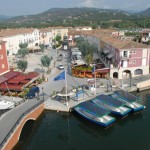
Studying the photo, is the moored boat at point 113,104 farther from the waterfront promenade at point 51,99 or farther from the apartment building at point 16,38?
the apartment building at point 16,38

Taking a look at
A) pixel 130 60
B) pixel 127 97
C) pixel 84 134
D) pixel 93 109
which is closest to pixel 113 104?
pixel 127 97

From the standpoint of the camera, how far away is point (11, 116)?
40.4 metres

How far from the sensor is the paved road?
35.3m

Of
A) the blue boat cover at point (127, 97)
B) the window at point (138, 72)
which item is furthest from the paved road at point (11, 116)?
the window at point (138, 72)

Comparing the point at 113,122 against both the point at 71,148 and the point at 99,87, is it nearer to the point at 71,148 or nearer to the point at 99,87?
the point at 71,148

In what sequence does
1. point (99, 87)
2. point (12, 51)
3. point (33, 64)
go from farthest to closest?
1. point (12, 51)
2. point (33, 64)
3. point (99, 87)

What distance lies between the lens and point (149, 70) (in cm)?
6719

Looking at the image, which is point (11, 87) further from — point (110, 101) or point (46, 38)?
point (46, 38)

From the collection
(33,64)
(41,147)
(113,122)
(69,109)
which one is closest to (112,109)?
(113,122)

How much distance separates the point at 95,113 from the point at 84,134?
14.6ft

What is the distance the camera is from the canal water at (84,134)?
3538 cm

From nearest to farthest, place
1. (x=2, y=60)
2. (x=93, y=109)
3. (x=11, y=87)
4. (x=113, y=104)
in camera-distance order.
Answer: (x=93, y=109) → (x=113, y=104) → (x=11, y=87) → (x=2, y=60)

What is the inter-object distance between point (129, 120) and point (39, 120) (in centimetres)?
1666

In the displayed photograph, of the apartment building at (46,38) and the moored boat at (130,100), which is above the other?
the apartment building at (46,38)
